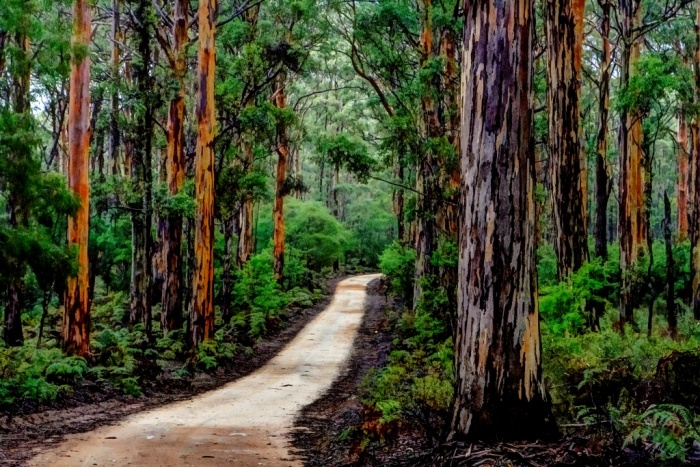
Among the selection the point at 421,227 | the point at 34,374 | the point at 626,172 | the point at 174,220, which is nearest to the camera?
the point at 34,374

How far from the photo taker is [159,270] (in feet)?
67.9

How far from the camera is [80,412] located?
9.66 m

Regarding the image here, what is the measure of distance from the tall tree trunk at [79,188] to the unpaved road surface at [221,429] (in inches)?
120

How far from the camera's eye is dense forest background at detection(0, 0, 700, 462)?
4.63m

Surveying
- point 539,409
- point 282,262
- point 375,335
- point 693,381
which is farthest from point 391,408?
point 282,262

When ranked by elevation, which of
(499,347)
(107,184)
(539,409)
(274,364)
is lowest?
(274,364)

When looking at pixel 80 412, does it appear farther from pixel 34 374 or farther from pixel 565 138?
pixel 565 138

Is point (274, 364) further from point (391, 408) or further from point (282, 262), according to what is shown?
point (282, 262)

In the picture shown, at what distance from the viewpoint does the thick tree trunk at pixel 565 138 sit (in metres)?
11.1

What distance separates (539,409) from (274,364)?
40.3 feet

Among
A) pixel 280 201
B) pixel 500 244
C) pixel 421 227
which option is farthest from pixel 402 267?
pixel 500 244

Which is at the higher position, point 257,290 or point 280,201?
point 280,201

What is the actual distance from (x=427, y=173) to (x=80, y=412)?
10105mm

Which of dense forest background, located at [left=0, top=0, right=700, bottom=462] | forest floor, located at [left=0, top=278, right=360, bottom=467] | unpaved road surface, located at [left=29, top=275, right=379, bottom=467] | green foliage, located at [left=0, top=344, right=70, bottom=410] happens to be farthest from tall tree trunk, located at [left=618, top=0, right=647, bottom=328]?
green foliage, located at [left=0, top=344, right=70, bottom=410]
